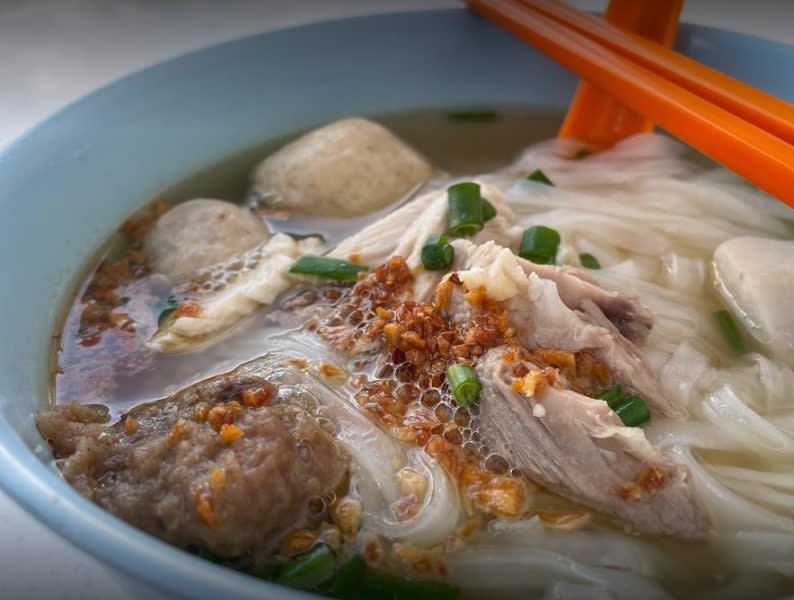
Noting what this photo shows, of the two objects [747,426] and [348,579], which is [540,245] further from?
[348,579]

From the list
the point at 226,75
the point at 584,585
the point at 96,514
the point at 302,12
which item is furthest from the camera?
the point at 302,12

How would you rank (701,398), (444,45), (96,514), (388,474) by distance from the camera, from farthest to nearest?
(444,45) → (701,398) → (388,474) → (96,514)

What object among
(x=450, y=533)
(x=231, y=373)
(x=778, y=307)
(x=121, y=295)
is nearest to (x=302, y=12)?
(x=121, y=295)

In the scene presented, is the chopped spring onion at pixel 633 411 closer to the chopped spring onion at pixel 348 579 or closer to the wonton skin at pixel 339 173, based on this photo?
the chopped spring onion at pixel 348 579

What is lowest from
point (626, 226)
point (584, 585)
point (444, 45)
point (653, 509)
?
point (584, 585)

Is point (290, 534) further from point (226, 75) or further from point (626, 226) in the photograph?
point (226, 75)

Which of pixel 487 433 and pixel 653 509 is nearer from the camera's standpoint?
pixel 653 509

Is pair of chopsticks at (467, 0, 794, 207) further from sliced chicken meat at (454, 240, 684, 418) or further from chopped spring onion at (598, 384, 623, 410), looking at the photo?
chopped spring onion at (598, 384, 623, 410)
